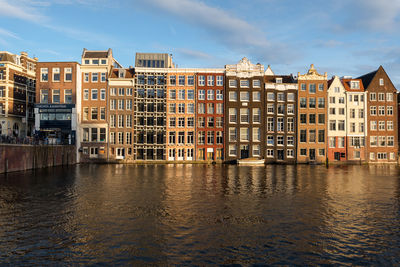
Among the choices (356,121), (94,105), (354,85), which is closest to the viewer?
(94,105)

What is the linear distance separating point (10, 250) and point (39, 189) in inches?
866

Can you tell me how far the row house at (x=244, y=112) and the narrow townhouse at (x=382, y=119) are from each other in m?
29.7

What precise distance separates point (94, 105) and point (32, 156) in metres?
24.7

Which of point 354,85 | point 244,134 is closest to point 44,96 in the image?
point 244,134

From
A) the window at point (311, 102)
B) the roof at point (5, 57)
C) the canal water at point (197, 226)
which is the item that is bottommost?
the canal water at point (197, 226)

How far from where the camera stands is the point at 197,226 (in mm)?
23344

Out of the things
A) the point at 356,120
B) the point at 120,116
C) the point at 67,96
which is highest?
the point at 67,96

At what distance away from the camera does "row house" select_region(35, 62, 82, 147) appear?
8300 cm

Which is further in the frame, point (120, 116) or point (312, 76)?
point (312, 76)

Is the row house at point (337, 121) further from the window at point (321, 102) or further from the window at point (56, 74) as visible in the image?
the window at point (56, 74)

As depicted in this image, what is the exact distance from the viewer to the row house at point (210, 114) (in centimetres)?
8788

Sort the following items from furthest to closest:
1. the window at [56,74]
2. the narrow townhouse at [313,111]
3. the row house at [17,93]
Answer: the narrow townhouse at [313,111]
the window at [56,74]
the row house at [17,93]

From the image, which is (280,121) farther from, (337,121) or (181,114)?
(181,114)

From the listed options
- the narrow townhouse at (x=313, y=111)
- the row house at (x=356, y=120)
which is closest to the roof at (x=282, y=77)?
the narrow townhouse at (x=313, y=111)
